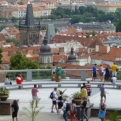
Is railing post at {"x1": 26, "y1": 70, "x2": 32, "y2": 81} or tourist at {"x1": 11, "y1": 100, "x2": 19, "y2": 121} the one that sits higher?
railing post at {"x1": 26, "y1": 70, "x2": 32, "y2": 81}

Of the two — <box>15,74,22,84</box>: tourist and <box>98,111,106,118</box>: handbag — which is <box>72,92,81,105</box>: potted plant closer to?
<box>98,111,106,118</box>: handbag

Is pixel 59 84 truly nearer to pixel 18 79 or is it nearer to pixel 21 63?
pixel 18 79

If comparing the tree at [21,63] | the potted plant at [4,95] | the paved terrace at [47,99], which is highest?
the potted plant at [4,95]

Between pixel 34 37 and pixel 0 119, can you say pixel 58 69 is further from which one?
pixel 34 37

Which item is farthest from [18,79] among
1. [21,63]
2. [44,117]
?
[21,63]

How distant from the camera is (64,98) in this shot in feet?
45.6

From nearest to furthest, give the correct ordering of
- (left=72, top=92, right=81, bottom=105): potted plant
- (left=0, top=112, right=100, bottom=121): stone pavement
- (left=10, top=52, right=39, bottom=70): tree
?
(left=0, top=112, right=100, bottom=121): stone pavement < (left=72, top=92, right=81, bottom=105): potted plant < (left=10, top=52, right=39, bottom=70): tree

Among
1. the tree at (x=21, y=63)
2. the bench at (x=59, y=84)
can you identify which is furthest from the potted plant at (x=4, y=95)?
the tree at (x=21, y=63)

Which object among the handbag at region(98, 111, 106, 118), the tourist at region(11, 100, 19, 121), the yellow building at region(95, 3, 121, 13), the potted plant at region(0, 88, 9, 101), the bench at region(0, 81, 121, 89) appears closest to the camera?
the handbag at region(98, 111, 106, 118)

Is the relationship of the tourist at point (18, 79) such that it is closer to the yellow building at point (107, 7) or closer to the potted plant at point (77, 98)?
the potted plant at point (77, 98)

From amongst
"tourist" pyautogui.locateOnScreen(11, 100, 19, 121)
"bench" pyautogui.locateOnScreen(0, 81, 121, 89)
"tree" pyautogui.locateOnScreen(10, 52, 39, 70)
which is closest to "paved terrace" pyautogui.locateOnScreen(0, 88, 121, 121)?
"bench" pyautogui.locateOnScreen(0, 81, 121, 89)

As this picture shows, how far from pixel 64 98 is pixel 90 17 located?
4207 inches

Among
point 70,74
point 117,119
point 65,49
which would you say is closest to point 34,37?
point 65,49

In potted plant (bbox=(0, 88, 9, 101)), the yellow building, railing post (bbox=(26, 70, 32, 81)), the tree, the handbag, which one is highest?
railing post (bbox=(26, 70, 32, 81))
